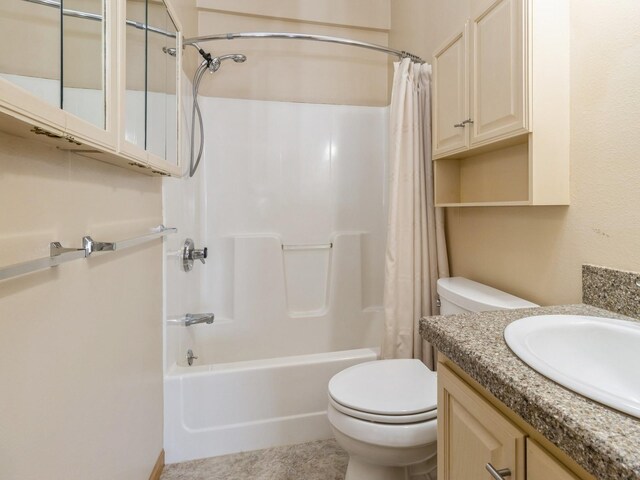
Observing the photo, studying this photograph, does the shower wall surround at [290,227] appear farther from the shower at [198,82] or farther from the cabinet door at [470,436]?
the cabinet door at [470,436]

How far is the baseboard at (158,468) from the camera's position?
136 cm

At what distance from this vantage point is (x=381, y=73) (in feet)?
8.20

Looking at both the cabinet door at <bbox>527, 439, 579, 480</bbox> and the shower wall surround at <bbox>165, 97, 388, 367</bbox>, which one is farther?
the shower wall surround at <bbox>165, 97, 388, 367</bbox>

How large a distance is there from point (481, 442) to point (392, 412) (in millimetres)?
476

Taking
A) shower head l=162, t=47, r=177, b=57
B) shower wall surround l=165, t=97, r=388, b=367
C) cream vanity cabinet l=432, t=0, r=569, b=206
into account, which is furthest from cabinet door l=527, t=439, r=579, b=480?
shower wall surround l=165, t=97, r=388, b=367

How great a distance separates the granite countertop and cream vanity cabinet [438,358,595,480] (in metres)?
0.05

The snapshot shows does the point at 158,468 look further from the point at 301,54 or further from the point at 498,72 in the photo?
the point at 301,54

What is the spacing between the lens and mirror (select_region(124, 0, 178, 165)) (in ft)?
3.12

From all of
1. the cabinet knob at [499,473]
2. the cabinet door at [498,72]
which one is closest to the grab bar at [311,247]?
the cabinet door at [498,72]

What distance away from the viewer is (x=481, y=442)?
605mm

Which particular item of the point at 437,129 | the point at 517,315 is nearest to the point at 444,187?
the point at 437,129

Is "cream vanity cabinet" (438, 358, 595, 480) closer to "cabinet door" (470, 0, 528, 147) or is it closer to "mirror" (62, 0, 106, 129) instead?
"cabinet door" (470, 0, 528, 147)

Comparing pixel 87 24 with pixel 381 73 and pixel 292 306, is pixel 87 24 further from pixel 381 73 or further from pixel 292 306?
pixel 381 73

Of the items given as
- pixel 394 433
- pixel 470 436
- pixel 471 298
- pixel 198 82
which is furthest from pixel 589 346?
pixel 198 82
